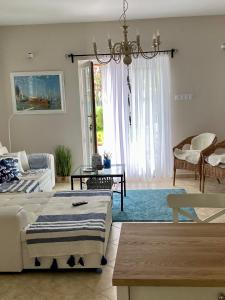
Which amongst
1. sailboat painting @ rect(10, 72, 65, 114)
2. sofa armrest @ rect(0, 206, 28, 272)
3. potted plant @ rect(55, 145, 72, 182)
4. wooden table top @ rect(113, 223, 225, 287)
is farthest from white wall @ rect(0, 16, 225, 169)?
wooden table top @ rect(113, 223, 225, 287)

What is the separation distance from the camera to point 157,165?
19.0 ft

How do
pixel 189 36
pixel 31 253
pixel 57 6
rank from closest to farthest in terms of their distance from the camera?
pixel 31 253
pixel 57 6
pixel 189 36

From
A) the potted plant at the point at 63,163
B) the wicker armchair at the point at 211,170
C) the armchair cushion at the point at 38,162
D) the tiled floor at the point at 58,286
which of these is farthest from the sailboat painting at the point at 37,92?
the tiled floor at the point at 58,286

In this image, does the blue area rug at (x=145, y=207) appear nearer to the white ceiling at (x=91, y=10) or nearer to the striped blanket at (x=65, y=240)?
the striped blanket at (x=65, y=240)

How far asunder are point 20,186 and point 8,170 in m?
0.53

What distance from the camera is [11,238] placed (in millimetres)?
2693

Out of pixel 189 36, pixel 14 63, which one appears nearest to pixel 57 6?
pixel 14 63

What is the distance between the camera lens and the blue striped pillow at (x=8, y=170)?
4.40 metres

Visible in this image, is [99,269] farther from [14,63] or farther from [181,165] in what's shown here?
[14,63]

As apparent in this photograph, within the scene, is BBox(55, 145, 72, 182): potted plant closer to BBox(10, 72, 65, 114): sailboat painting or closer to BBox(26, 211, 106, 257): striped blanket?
BBox(10, 72, 65, 114): sailboat painting

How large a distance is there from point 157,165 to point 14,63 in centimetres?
291

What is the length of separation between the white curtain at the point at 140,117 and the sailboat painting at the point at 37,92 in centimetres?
76

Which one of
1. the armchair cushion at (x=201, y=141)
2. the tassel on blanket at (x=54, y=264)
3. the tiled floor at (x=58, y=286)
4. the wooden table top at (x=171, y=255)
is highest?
the wooden table top at (x=171, y=255)

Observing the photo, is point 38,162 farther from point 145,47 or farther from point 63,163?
point 145,47
